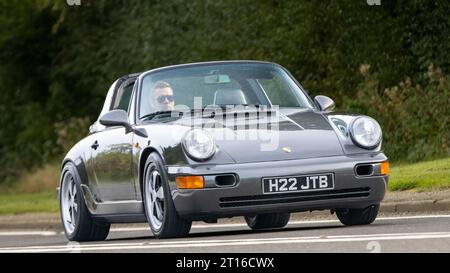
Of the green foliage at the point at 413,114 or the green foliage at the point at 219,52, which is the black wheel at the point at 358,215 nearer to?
the green foliage at the point at 413,114

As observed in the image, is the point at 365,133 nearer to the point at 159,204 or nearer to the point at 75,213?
the point at 159,204

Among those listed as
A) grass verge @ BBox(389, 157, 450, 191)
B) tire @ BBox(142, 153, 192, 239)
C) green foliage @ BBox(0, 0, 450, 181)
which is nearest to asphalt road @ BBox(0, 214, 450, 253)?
tire @ BBox(142, 153, 192, 239)

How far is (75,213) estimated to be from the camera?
568 inches

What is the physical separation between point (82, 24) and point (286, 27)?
29.7ft

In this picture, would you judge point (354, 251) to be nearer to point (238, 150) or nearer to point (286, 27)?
point (238, 150)

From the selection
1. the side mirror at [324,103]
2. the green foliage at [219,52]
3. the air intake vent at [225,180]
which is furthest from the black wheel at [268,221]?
the green foliage at [219,52]

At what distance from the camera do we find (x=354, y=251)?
998cm


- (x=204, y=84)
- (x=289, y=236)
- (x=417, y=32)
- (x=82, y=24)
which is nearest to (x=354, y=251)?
(x=289, y=236)

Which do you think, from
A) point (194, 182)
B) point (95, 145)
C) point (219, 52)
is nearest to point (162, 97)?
point (95, 145)

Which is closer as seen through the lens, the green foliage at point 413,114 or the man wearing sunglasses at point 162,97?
the man wearing sunglasses at point 162,97

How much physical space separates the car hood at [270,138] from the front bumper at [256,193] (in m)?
0.09

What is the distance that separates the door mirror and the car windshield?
0.16 m

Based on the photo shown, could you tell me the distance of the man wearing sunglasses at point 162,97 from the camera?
13.2m

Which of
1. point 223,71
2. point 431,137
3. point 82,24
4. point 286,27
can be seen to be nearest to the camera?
point 223,71
